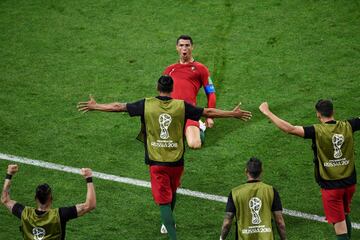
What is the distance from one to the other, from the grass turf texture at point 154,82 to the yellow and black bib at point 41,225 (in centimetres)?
207

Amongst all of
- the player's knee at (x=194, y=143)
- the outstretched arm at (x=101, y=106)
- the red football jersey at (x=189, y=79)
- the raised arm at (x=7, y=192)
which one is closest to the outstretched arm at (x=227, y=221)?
the outstretched arm at (x=101, y=106)

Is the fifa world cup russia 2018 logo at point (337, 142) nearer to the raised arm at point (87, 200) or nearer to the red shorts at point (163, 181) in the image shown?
the red shorts at point (163, 181)

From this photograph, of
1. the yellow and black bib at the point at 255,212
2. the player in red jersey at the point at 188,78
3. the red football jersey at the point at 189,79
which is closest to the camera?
the yellow and black bib at the point at 255,212

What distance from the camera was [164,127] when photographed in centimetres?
1044

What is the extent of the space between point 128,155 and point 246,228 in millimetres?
4568

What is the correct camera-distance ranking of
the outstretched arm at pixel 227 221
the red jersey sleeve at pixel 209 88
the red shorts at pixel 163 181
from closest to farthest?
1. the outstretched arm at pixel 227 221
2. the red shorts at pixel 163 181
3. the red jersey sleeve at pixel 209 88

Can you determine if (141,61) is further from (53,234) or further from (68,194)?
(53,234)

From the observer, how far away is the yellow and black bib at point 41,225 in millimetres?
9109

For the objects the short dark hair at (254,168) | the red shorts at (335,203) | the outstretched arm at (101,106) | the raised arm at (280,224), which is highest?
the outstretched arm at (101,106)

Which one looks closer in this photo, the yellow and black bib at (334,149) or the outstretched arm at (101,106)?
the yellow and black bib at (334,149)

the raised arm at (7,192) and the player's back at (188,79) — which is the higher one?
the player's back at (188,79)

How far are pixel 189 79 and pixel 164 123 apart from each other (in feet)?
11.0

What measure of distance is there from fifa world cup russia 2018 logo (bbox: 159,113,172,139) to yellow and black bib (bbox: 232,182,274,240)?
1.63 metres

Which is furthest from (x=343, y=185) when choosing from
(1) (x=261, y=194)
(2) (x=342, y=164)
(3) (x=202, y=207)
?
(3) (x=202, y=207)
